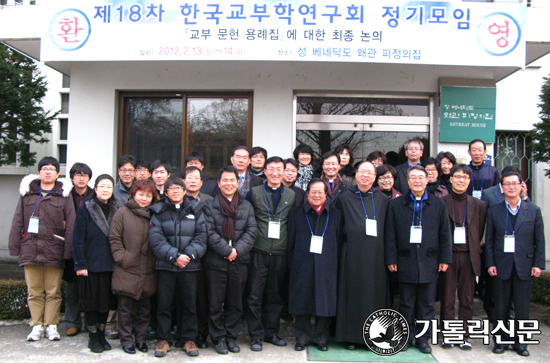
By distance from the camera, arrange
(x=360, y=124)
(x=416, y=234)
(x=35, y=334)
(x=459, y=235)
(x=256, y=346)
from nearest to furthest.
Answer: (x=416, y=234) < (x=256, y=346) < (x=459, y=235) < (x=35, y=334) < (x=360, y=124)

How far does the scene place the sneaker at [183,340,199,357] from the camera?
421cm

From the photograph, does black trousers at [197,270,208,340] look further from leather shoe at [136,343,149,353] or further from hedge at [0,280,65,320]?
hedge at [0,280,65,320]

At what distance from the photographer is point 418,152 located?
17.7 feet

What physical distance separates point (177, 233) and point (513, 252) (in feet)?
11.3

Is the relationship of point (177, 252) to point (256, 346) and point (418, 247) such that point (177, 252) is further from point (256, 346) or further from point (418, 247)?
point (418, 247)

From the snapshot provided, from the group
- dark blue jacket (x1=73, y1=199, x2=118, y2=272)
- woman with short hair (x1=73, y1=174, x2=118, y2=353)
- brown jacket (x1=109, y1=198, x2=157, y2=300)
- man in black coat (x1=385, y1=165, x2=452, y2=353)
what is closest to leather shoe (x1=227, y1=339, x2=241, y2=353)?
brown jacket (x1=109, y1=198, x2=157, y2=300)

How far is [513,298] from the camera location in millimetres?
4504

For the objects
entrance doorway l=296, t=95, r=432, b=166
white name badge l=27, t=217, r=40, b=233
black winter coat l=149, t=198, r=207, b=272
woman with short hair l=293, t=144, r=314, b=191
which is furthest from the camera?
entrance doorway l=296, t=95, r=432, b=166

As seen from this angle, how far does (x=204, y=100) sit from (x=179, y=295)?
360 cm

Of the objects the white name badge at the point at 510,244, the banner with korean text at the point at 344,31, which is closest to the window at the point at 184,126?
the banner with korean text at the point at 344,31

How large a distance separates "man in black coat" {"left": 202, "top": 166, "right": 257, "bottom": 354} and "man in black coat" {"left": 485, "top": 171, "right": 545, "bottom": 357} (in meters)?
2.56

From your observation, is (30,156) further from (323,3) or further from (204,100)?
(323,3)

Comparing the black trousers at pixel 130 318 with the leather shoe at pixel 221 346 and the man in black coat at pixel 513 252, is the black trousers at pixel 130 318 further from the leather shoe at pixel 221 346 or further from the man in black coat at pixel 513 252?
the man in black coat at pixel 513 252

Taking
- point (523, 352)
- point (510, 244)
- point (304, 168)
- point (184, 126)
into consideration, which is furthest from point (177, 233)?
point (523, 352)
